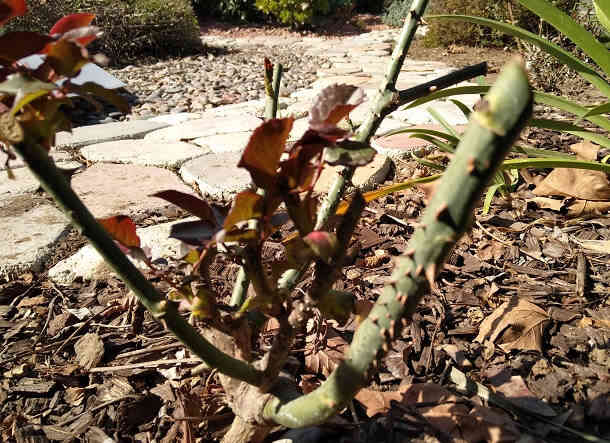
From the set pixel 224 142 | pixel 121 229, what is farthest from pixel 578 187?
pixel 224 142

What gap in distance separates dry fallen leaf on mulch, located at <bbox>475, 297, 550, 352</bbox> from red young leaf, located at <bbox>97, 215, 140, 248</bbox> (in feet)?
2.78

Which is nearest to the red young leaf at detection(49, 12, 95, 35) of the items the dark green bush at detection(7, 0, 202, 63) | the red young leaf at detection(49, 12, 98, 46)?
the red young leaf at detection(49, 12, 98, 46)

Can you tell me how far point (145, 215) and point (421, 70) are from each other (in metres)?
3.80

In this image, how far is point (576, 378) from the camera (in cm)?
94

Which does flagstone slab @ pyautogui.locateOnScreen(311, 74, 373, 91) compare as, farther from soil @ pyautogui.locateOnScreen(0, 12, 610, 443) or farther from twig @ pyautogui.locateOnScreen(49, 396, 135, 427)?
twig @ pyautogui.locateOnScreen(49, 396, 135, 427)

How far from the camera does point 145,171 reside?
2.21 meters

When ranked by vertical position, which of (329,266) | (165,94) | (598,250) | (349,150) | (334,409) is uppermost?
(349,150)

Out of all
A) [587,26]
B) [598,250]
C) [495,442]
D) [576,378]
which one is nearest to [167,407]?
[495,442]

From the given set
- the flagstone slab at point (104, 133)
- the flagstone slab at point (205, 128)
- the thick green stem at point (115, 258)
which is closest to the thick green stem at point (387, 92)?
the thick green stem at point (115, 258)

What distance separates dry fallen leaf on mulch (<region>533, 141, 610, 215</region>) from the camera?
1557mm

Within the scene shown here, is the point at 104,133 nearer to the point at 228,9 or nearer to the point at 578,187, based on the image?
the point at 578,187

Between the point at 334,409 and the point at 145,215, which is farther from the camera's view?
the point at 145,215

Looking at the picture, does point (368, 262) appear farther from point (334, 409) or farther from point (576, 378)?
point (334, 409)

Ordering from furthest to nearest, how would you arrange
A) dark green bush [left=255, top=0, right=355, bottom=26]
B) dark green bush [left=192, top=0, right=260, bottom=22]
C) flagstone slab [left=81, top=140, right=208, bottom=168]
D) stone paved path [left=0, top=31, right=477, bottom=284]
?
dark green bush [left=192, top=0, right=260, bottom=22] → dark green bush [left=255, top=0, right=355, bottom=26] → flagstone slab [left=81, top=140, right=208, bottom=168] → stone paved path [left=0, top=31, right=477, bottom=284]
